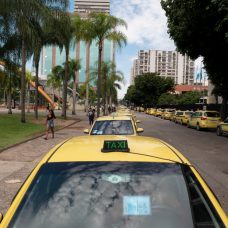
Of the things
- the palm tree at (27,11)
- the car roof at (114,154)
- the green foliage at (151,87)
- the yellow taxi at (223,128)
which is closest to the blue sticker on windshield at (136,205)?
the car roof at (114,154)

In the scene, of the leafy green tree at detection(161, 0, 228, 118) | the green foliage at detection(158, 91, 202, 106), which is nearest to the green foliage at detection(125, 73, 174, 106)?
the green foliage at detection(158, 91, 202, 106)

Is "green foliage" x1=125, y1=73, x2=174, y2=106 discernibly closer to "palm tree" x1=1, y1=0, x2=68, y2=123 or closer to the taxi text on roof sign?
"palm tree" x1=1, y1=0, x2=68, y2=123

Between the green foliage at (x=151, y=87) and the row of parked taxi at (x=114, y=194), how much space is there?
378ft

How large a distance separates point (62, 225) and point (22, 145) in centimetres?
1592

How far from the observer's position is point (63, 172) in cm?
340

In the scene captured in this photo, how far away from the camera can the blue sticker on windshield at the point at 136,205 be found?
311 cm

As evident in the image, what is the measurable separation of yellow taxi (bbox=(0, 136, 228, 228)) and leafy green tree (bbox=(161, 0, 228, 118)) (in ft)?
60.8

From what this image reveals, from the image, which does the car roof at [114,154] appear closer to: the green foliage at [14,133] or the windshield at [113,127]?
the windshield at [113,127]

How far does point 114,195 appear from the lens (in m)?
3.23

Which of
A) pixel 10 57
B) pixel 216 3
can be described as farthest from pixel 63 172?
pixel 10 57

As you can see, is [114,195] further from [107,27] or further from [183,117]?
[183,117]

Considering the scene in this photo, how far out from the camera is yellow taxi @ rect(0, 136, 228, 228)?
302 centimetres

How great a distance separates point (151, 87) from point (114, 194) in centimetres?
11819

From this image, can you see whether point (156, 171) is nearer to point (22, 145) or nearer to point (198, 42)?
point (22, 145)
